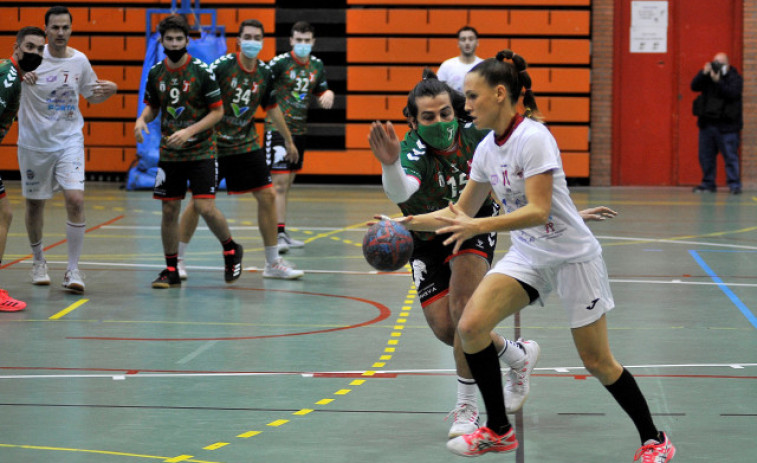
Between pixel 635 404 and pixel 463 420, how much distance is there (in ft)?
2.51

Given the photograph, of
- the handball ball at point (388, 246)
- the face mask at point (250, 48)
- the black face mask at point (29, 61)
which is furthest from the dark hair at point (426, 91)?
the face mask at point (250, 48)

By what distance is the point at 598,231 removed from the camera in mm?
12578

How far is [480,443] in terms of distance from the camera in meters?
4.42

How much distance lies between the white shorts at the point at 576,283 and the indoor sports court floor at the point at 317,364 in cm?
60

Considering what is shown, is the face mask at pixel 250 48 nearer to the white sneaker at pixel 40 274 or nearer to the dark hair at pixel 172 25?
the dark hair at pixel 172 25

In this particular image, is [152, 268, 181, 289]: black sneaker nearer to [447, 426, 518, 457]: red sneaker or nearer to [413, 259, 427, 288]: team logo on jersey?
[413, 259, 427, 288]: team logo on jersey

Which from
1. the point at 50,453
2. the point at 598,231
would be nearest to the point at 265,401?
the point at 50,453

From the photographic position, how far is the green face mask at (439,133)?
5.11 m

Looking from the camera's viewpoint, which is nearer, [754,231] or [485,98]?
[485,98]

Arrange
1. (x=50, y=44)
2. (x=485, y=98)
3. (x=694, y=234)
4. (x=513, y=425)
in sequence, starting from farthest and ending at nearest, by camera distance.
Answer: (x=694, y=234), (x=50, y=44), (x=513, y=425), (x=485, y=98)

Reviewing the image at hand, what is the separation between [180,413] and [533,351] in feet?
5.53

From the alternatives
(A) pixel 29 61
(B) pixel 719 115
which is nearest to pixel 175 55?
(A) pixel 29 61

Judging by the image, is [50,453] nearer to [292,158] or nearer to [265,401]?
[265,401]

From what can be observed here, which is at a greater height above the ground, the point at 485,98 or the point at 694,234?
the point at 485,98
